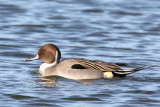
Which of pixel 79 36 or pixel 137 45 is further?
pixel 79 36

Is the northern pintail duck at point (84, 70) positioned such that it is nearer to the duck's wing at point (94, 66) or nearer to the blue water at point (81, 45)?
the duck's wing at point (94, 66)

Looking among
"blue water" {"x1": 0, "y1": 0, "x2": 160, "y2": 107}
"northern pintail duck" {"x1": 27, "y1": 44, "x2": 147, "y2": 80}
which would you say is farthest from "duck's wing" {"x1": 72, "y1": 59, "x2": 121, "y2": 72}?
"blue water" {"x1": 0, "y1": 0, "x2": 160, "y2": 107}

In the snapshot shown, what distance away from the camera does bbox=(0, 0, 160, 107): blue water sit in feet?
30.1

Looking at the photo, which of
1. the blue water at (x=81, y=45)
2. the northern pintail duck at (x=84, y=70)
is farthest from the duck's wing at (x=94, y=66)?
the blue water at (x=81, y=45)

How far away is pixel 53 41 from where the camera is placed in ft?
49.0

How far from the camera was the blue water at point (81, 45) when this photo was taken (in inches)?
362

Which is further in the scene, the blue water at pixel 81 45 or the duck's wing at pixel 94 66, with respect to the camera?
the duck's wing at pixel 94 66

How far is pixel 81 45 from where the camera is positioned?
1456cm

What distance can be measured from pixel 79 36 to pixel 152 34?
2220 millimetres

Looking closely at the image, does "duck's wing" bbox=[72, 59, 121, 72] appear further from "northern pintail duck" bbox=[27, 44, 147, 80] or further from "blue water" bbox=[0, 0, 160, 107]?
"blue water" bbox=[0, 0, 160, 107]

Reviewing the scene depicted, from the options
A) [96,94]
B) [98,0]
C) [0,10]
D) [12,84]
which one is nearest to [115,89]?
[96,94]

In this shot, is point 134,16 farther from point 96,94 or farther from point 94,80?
point 96,94

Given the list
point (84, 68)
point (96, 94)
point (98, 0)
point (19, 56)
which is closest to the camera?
point (96, 94)

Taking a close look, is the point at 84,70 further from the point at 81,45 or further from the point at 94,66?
the point at 81,45
